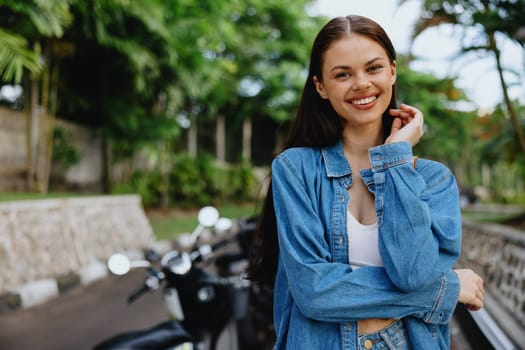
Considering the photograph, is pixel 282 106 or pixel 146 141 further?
pixel 282 106

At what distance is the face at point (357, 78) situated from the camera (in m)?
1.33

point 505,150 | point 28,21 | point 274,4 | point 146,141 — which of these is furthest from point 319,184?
point 274,4

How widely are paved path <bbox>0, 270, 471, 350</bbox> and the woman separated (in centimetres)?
291

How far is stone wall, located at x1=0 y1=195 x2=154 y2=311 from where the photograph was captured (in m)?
6.16

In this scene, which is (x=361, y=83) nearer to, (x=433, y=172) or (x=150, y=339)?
(x=433, y=172)

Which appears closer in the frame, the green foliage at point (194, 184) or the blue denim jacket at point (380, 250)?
the blue denim jacket at point (380, 250)

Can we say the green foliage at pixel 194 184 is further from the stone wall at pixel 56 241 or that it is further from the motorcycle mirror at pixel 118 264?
the motorcycle mirror at pixel 118 264

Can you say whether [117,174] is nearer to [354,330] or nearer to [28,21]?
[28,21]

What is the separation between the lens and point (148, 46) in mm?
11305

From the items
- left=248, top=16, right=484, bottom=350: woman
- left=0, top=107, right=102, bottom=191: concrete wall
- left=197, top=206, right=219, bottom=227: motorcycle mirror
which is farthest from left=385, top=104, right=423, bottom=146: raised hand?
left=0, top=107, right=102, bottom=191: concrete wall

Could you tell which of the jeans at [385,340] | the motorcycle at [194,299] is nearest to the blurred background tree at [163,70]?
the motorcycle at [194,299]

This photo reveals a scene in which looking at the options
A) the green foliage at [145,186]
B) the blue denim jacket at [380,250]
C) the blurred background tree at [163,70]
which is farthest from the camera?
the green foliage at [145,186]

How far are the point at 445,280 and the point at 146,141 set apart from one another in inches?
499

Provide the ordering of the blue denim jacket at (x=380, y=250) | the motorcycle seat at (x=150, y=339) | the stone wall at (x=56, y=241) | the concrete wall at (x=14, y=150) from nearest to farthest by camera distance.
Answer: the blue denim jacket at (x=380, y=250) → the motorcycle seat at (x=150, y=339) → the stone wall at (x=56, y=241) → the concrete wall at (x=14, y=150)
